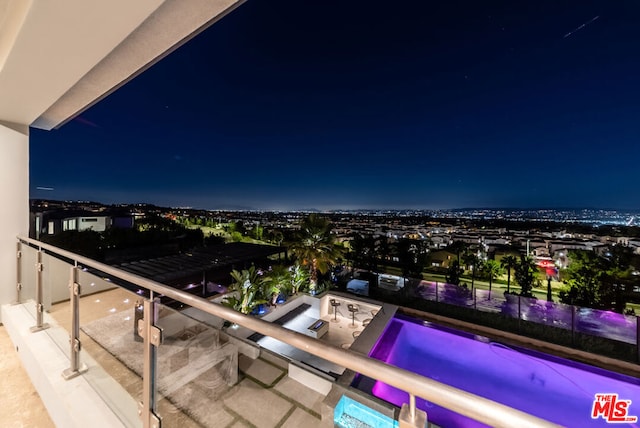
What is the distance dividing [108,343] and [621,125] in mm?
24212

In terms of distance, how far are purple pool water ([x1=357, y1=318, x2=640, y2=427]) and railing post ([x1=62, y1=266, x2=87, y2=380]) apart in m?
5.51

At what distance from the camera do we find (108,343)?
1928 millimetres

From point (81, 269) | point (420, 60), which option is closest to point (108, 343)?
point (81, 269)

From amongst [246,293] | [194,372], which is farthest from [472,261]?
[194,372]

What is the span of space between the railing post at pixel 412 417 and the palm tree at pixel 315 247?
827cm

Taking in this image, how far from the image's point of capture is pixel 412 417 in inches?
23.7

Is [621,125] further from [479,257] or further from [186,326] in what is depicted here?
[186,326]

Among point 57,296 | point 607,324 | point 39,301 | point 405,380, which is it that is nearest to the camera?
point 405,380

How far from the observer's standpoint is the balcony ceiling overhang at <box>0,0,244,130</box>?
1.67 m

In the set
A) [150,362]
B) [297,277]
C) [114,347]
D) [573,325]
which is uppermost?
[150,362]

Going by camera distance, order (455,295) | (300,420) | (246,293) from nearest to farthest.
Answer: (300,420) → (246,293) → (455,295)

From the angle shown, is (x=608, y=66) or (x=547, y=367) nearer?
(x=547, y=367)

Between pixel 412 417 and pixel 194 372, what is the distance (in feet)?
4.04

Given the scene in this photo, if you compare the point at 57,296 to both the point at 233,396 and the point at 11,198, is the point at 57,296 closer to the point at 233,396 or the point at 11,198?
the point at 11,198
